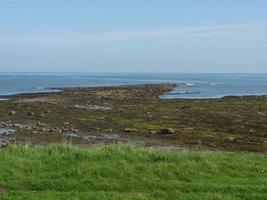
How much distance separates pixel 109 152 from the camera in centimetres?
1506

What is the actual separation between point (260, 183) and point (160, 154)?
10.4ft

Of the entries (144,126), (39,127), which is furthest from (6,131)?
(144,126)

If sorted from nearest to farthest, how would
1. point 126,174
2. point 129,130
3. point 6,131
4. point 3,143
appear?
point 126,174
point 3,143
point 6,131
point 129,130

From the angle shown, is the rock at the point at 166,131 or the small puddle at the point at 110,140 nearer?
the small puddle at the point at 110,140

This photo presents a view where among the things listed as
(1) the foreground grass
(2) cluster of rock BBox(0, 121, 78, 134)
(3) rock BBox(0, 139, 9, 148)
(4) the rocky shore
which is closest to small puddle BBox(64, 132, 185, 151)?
(4) the rocky shore

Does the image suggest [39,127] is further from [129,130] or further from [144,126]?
[144,126]

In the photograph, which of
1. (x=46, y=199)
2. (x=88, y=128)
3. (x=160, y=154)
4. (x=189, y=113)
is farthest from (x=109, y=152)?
(x=189, y=113)

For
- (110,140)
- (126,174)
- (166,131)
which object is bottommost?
(110,140)

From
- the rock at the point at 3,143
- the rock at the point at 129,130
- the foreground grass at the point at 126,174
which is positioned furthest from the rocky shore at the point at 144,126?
the foreground grass at the point at 126,174

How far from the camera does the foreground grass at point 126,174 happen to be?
1172cm

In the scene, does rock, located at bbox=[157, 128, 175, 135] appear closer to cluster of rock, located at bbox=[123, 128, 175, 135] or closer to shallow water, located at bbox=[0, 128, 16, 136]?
cluster of rock, located at bbox=[123, 128, 175, 135]

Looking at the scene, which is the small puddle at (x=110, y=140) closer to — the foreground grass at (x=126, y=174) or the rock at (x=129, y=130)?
the rock at (x=129, y=130)

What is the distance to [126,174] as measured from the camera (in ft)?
43.3

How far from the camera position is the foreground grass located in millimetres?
11719
